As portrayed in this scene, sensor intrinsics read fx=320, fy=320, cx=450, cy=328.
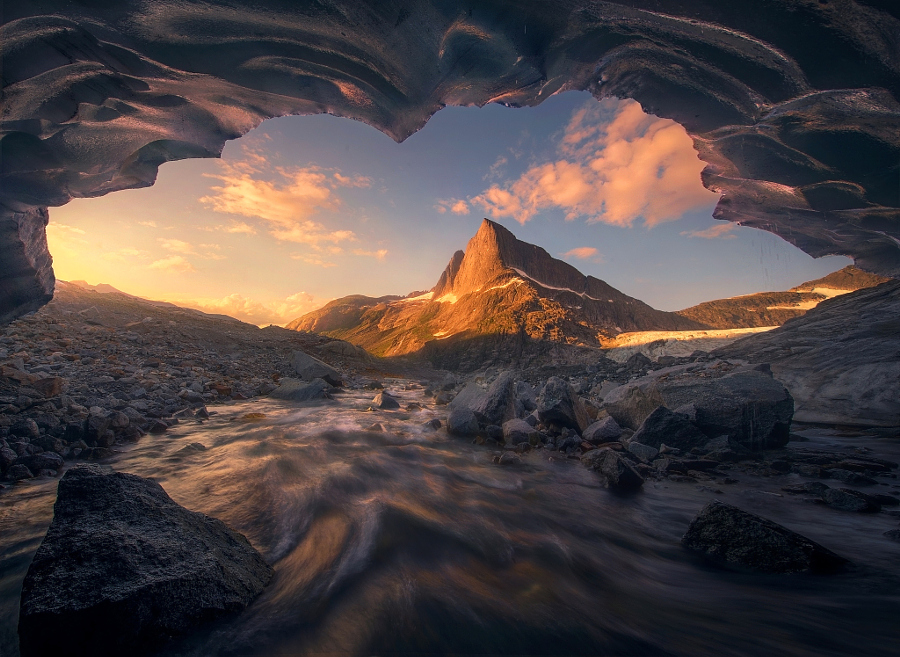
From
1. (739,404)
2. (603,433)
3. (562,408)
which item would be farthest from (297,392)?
(739,404)

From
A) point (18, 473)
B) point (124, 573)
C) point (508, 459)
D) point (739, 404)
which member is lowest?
point (18, 473)

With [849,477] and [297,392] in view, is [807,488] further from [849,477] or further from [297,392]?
[297,392]

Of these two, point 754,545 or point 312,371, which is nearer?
point 754,545

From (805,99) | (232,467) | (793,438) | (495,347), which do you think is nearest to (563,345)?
(495,347)

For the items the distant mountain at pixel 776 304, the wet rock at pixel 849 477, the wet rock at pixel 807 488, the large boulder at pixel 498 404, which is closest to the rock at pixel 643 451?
the wet rock at pixel 807 488

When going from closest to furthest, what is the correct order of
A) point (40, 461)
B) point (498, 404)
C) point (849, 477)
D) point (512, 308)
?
point (40, 461) < point (849, 477) < point (498, 404) < point (512, 308)

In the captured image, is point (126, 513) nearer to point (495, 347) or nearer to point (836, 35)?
point (836, 35)
